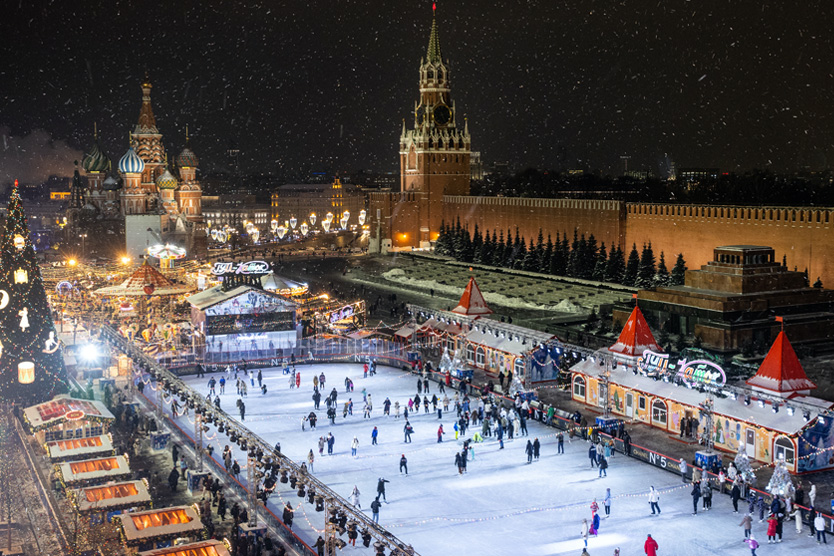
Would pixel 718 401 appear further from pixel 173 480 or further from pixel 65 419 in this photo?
pixel 65 419

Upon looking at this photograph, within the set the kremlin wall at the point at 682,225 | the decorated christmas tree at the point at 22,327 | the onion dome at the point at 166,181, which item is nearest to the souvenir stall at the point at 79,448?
the decorated christmas tree at the point at 22,327

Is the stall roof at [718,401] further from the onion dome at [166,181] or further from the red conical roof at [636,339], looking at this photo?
the onion dome at [166,181]

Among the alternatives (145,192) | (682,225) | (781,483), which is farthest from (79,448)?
(145,192)

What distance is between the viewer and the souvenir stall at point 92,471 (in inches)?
559

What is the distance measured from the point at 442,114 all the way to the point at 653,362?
4004cm

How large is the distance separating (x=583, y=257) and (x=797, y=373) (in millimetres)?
22393

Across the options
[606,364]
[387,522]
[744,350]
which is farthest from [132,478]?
[744,350]

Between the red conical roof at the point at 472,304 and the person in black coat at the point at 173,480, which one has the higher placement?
the red conical roof at the point at 472,304

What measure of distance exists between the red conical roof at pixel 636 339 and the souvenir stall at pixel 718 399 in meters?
0.02

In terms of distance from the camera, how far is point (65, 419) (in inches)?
640

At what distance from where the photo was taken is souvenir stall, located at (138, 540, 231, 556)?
37.4 feet

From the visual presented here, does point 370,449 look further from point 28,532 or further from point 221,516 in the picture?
point 28,532

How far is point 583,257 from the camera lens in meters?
39.5

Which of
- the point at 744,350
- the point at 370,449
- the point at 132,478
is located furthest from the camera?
the point at 744,350
